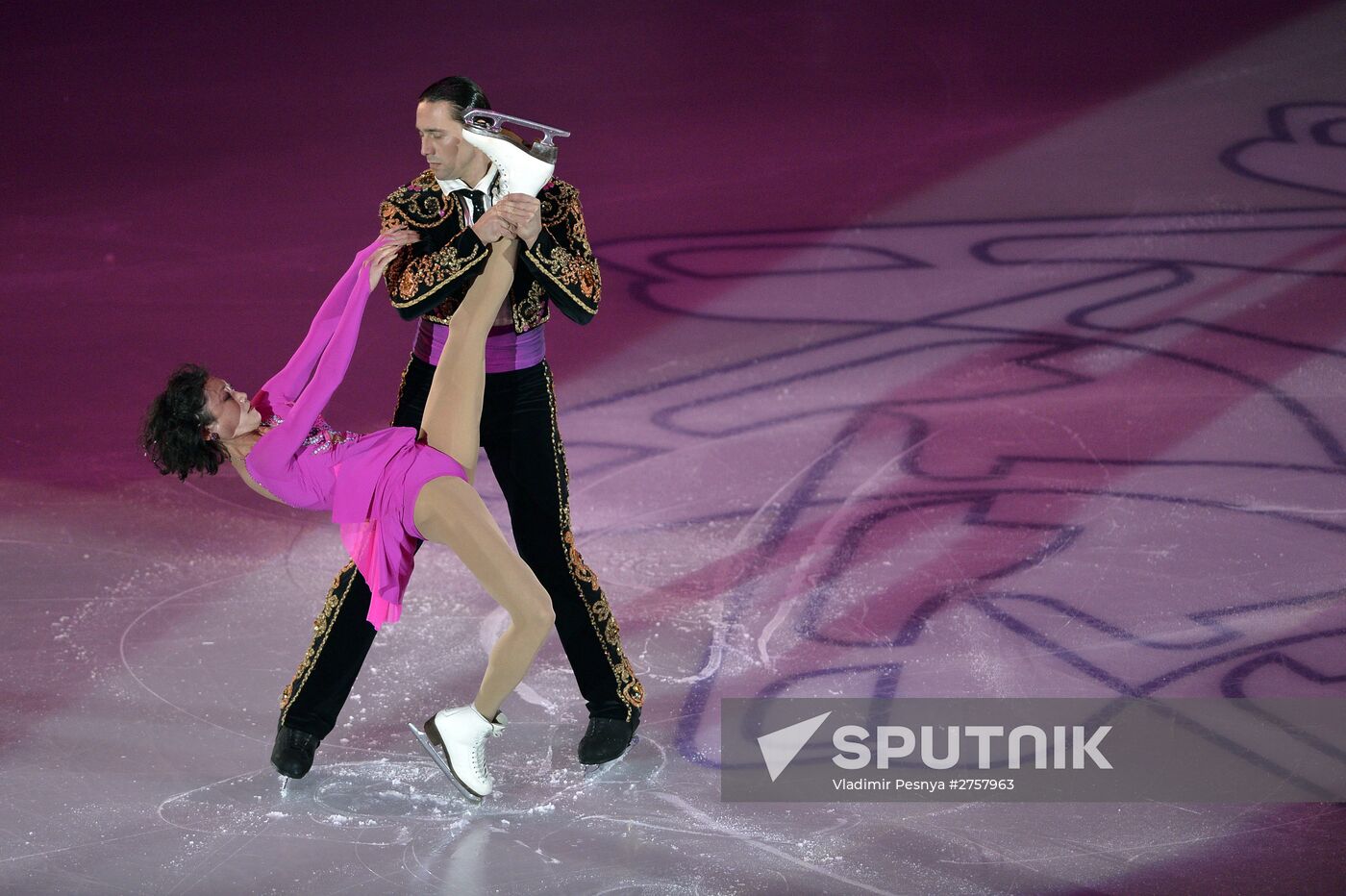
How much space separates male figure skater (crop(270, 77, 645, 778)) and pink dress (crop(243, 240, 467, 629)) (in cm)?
13

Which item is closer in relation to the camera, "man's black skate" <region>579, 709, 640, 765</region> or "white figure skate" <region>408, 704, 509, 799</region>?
"white figure skate" <region>408, 704, 509, 799</region>

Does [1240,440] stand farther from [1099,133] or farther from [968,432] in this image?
[1099,133]

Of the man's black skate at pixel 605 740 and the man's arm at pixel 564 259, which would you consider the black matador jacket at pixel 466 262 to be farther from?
the man's black skate at pixel 605 740

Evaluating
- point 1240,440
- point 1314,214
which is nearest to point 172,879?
point 1240,440

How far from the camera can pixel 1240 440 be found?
17.1 ft

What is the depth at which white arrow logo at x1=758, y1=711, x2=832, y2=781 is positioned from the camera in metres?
3.63

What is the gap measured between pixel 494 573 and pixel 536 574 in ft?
1.16

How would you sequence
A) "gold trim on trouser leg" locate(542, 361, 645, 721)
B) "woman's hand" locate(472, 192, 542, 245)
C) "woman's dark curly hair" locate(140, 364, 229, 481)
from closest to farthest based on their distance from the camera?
"woman's dark curly hair" locate(140, 364, 229, 481) < "woman's hand" locate(472, 192, 542, 245) < "gold trim on trouser leg" locate(542, 361, 645, 721)

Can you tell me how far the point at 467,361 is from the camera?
3498mm

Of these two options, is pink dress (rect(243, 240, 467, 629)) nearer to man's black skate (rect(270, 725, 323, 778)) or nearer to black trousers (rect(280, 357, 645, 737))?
black trousers (rect(280, 357, 645, 737))

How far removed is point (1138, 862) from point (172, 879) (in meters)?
1.97

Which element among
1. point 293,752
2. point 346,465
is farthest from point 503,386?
point 293,752

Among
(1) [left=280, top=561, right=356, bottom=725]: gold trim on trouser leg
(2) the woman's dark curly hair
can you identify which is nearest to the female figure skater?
(2) the woman's dark curly hair

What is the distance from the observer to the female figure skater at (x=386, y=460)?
3363 mm
